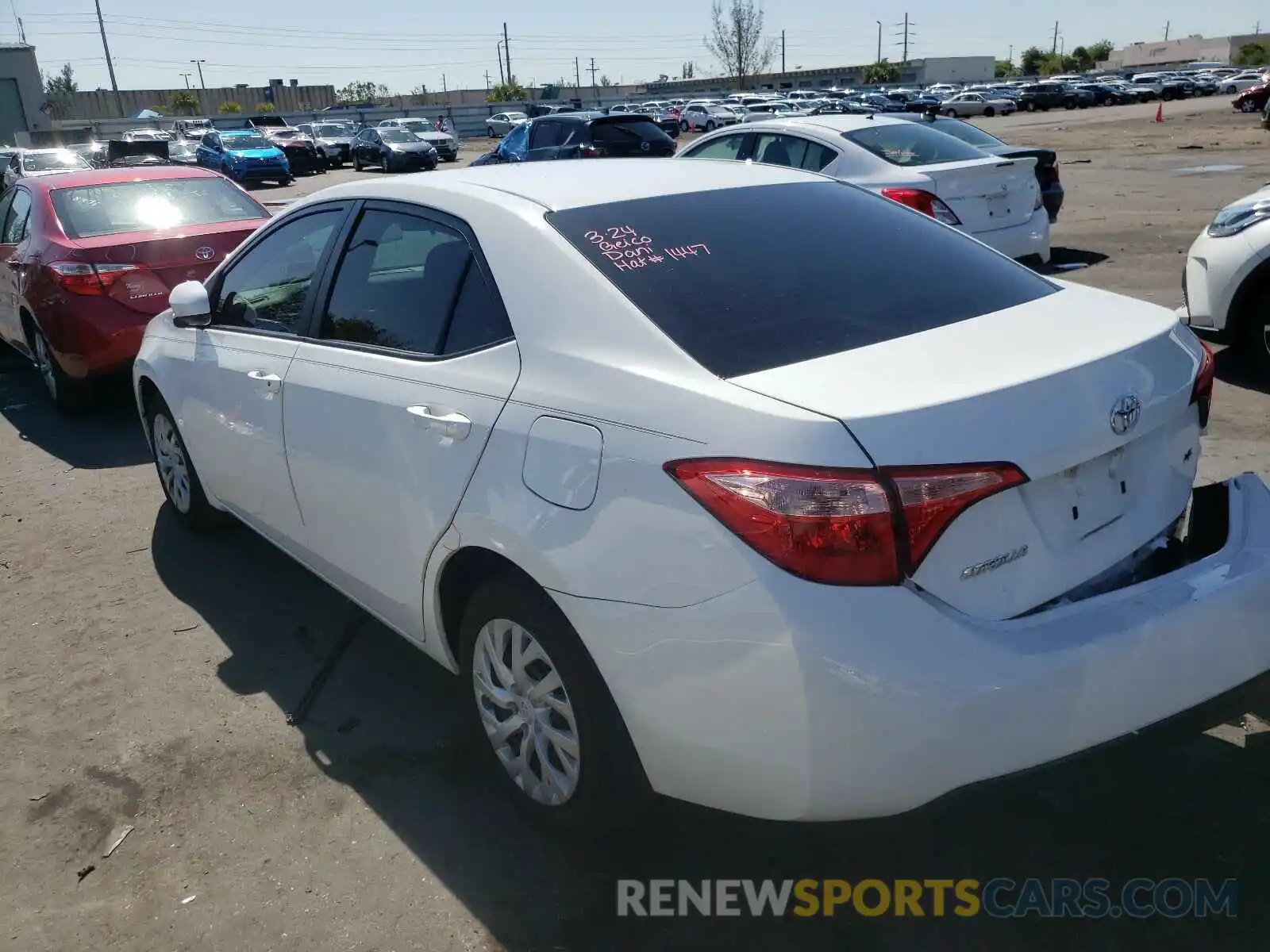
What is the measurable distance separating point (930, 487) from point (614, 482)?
65 centimetres

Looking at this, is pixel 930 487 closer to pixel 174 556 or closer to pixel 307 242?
pixel 307 242

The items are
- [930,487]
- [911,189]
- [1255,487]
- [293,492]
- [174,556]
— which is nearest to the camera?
[930,487]

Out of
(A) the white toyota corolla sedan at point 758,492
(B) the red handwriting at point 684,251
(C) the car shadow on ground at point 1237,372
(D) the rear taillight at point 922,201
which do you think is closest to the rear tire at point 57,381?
(A) the white toyota corolla sedan at point 758,492

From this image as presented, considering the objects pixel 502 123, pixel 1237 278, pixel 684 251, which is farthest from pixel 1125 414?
pixel 502 123

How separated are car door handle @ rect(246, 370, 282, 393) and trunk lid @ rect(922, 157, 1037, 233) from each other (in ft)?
22.1

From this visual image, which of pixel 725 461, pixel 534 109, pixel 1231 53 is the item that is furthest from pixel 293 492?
pixel 1231 53

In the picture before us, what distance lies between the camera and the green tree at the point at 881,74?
109688 mm

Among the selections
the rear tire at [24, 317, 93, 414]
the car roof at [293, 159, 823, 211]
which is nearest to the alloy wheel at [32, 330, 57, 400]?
the rear tire at [24, 317, 93, 414]

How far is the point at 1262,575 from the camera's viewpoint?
2352mm

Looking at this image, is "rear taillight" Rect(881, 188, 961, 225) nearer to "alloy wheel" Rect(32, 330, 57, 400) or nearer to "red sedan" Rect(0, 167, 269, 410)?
"red sedan" Rect(0, 167, 269, 410)

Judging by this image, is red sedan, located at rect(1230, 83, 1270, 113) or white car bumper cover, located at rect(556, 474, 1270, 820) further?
red sedan, located at rect(1230, 83, 1270, 113)

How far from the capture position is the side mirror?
13.3 feet

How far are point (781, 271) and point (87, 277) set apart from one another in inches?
217

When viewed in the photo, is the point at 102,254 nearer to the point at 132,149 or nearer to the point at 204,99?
the point at 132,149
